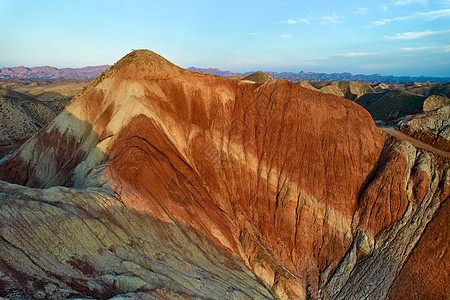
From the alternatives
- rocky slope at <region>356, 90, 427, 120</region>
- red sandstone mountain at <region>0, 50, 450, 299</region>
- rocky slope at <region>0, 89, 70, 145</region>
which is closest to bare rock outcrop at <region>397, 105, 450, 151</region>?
red sandstone mountain at <region>0, 50, 450, 299</region>

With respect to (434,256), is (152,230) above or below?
above

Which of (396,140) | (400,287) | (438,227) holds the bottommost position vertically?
(400,287)

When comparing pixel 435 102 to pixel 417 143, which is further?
pixel 435 102

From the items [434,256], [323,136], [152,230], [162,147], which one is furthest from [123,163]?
[434,256]

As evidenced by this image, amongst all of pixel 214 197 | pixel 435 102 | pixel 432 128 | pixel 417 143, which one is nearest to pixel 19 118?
pixel 214 197

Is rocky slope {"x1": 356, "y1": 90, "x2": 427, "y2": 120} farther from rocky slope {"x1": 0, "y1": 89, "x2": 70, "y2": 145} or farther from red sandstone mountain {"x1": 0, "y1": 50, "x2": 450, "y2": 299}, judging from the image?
rocky slope {"x1": 0, "y1": 89, "x2": 70, "y2": 145}

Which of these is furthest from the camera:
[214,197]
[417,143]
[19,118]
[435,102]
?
[19,118]

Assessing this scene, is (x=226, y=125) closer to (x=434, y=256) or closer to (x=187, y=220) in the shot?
(x=187, y=220)

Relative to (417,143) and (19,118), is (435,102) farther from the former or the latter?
(19,118)
